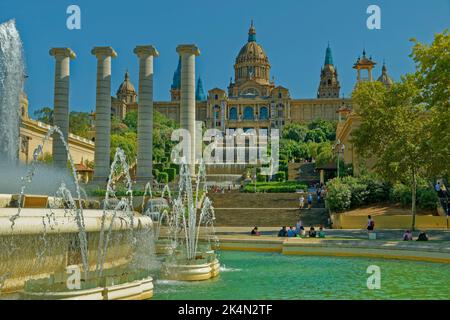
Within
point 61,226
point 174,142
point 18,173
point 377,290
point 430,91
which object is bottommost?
point 377,290

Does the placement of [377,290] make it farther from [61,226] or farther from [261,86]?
[261,86]

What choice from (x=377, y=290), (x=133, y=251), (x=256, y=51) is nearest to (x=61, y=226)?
(x=133, y=251)

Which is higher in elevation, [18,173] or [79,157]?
[79,157]

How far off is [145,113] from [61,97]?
576cm

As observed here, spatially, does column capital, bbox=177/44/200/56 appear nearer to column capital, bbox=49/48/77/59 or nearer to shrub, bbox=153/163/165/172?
column capital, bbox=49/48/77/59

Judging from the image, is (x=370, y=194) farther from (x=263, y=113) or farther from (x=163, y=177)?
(x=263, y=113)

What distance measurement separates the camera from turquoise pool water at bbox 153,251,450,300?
1007 cm

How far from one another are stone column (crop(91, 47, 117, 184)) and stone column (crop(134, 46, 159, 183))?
2.18 m

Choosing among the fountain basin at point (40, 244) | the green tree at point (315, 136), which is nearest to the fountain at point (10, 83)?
the fountain basin at point (40, 244)

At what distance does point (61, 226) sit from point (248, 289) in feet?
12.5

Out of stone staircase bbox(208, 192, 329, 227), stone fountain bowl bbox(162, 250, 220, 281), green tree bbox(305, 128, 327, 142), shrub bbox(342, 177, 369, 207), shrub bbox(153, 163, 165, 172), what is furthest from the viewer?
green tree bbox(305, 128, 327, 142)

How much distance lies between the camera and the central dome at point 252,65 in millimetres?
138875

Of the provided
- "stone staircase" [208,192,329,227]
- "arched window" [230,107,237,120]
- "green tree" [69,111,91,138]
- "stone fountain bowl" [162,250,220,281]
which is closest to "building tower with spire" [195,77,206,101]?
"arched window" [230,107,237,120]

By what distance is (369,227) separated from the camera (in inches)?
895
